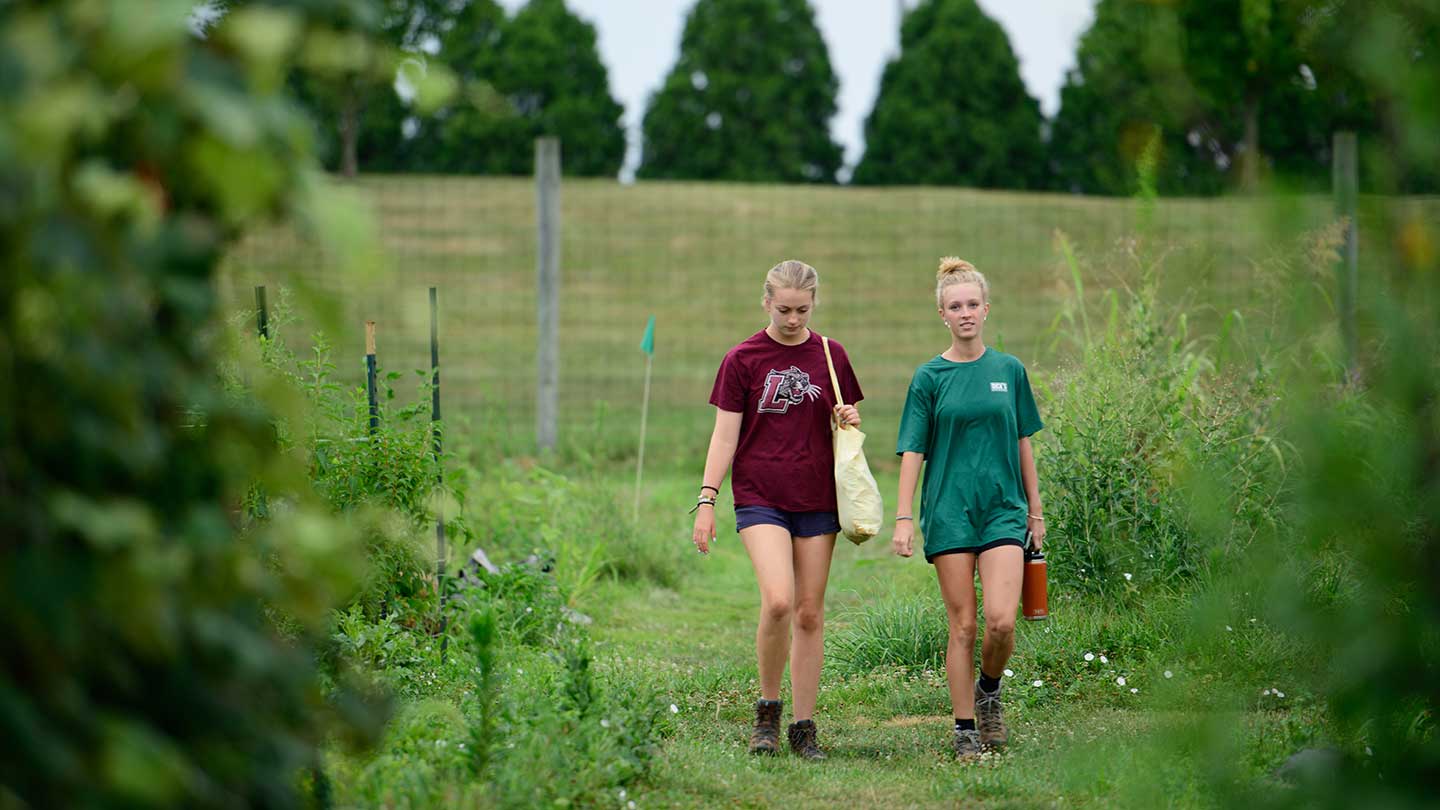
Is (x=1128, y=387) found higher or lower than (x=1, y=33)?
lower

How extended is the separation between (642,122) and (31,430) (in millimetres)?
39096

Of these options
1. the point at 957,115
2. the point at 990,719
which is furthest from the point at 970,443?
the point at 957,115

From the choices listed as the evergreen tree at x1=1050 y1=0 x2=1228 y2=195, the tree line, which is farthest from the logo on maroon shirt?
the tree line

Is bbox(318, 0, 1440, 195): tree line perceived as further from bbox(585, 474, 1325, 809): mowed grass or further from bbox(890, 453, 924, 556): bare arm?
bbox(890, 453, 924, 556): bare arm

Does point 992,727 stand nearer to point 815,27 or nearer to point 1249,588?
point 1249,588

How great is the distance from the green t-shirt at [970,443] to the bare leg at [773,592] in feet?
1.62

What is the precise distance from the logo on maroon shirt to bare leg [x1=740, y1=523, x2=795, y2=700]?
1.38 feet

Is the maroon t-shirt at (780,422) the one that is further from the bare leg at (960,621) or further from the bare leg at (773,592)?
the bare leg at (960,621)

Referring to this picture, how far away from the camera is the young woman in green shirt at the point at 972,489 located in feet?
15.0

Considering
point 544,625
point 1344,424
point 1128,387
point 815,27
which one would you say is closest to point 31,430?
point 1344,424

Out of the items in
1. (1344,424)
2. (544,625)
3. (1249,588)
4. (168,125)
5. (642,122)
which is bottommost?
(544,625)

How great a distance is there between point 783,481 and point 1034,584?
946 mm

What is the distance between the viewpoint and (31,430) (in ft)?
5.74

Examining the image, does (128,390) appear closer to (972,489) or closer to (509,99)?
(972,489)
